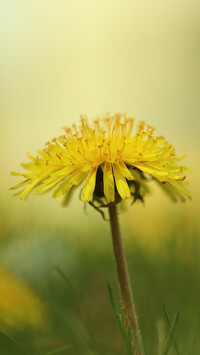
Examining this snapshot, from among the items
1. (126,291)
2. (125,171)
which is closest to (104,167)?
(125,171)

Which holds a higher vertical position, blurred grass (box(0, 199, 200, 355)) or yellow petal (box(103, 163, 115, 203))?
yellow petal (box(103, 163, 115, 203))

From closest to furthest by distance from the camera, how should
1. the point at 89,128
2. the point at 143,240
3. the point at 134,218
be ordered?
1. the point at 89,128
2. the point at 143,240
3. the point at 134,218

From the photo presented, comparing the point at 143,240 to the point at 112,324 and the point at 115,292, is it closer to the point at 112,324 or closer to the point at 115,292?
the point at 115,292

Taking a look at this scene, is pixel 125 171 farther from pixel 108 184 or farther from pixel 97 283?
pixel 97 283

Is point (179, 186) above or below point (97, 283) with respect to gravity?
above

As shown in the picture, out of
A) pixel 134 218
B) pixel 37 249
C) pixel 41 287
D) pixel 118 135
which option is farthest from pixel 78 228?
pixel 118 135

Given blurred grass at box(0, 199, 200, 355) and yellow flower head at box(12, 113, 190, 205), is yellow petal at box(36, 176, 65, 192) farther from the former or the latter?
blurred grass at box(0, 199, 200, 355)

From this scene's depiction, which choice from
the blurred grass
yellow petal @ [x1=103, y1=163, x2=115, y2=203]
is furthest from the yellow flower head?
the blurred grass

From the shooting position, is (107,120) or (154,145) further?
(107,120)
